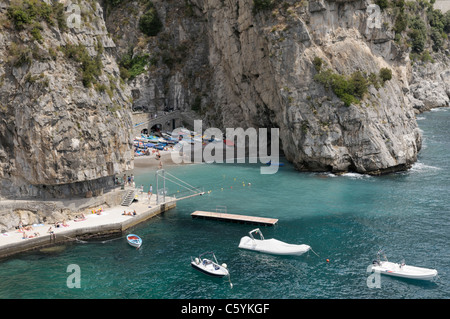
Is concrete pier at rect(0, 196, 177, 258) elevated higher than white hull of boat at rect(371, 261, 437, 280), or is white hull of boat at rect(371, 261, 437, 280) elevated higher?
concrete pier at rect(0, 196, 177, 258)

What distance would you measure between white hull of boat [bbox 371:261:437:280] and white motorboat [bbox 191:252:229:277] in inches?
468

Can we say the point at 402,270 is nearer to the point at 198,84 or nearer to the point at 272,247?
→ the point at 272,247

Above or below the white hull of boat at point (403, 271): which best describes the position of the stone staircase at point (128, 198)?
above

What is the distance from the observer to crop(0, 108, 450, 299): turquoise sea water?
33.2 metres

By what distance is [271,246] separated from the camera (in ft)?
132

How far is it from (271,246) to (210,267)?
22.9 feet

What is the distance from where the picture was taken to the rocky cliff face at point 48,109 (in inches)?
1705

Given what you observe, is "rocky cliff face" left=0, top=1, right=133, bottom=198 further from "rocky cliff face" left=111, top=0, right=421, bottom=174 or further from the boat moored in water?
"rocky cliff face" left=111, top=0, right=421, bottom=174

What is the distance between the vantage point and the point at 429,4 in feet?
521

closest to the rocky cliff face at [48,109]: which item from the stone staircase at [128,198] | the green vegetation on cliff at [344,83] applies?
the stone staircase at [128,198]

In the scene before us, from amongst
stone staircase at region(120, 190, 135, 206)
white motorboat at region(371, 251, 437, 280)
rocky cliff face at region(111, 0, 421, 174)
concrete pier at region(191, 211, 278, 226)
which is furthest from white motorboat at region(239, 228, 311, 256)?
rocky cliff face at region(111, 0, 421, 174)

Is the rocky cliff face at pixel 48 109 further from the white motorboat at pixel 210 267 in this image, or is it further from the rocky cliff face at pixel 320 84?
the rocky cliff face at pixel 320 84

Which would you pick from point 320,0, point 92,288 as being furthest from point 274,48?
point 92,288

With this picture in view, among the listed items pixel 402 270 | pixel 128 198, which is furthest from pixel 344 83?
pixel 402 270
